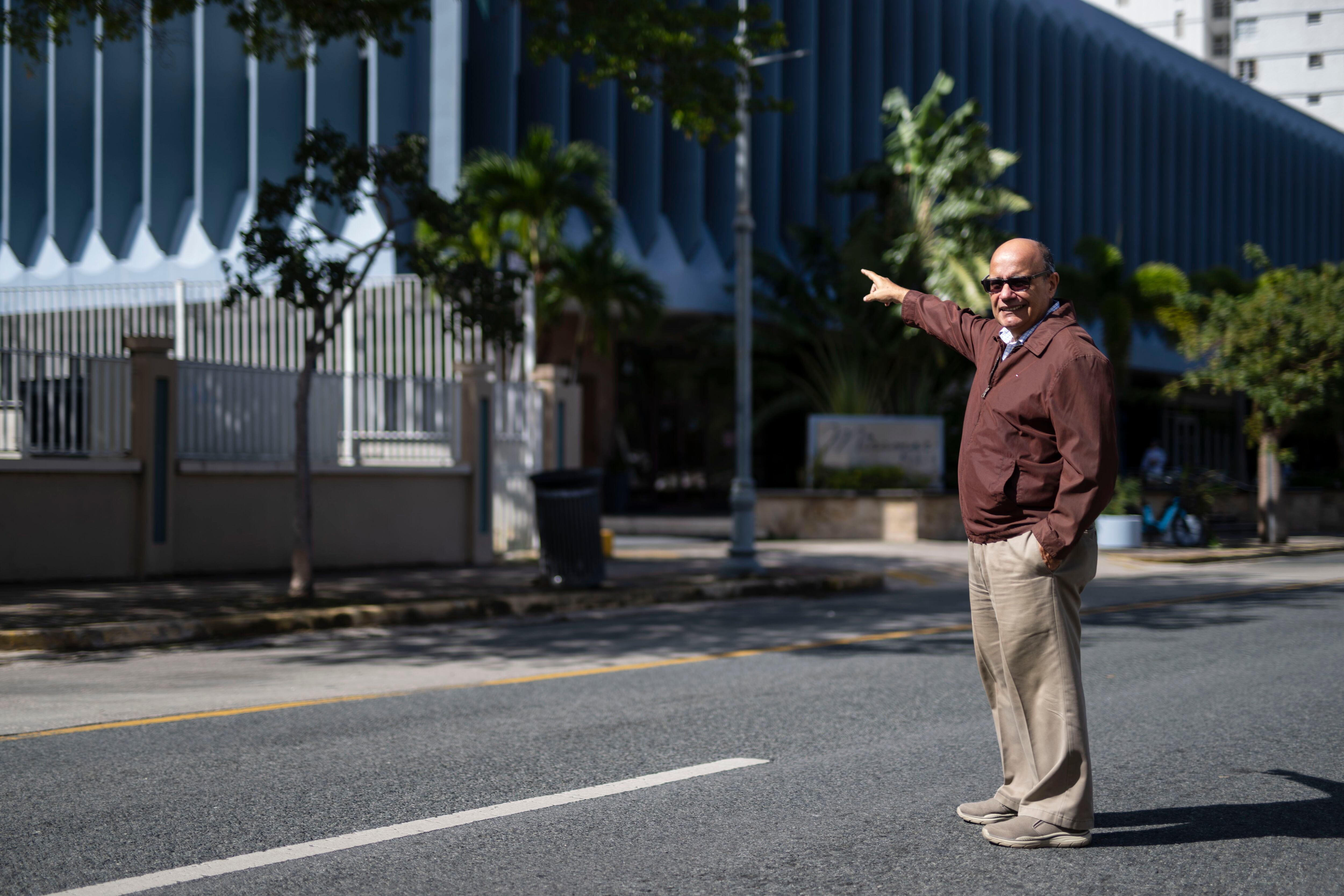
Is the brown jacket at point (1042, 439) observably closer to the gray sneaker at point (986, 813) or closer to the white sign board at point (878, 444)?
the gray sneaker at point (986, 813)

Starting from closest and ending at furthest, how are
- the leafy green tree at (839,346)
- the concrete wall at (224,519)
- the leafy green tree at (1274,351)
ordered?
the concrete wall at (224,519) → the leafy green tree at (1274,351) → the leafy green tree at (839,346)

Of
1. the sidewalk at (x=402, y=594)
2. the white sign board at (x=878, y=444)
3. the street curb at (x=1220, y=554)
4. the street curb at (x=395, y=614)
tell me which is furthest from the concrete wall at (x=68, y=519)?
the street curb at (x=1220, y=554)

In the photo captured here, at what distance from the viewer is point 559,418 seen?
17984 mm

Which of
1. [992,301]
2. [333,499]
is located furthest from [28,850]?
[333,499]

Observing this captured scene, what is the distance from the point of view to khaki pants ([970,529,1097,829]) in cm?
413

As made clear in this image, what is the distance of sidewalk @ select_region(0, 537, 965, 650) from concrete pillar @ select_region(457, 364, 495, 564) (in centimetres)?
43

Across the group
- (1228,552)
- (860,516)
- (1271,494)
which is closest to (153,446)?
(860,516)

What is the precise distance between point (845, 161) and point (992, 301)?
28021 millimetres

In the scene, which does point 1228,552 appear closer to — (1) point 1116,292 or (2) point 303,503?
(1) point 1116,292

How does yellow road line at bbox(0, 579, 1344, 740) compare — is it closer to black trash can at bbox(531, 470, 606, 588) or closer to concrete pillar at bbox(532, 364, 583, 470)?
black trash can at bbox(531, 470, 606, 588)

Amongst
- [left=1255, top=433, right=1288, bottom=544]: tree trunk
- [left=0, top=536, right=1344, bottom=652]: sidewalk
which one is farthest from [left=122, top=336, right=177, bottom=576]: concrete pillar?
[left=1255, top=433, right=1288, bottom=544]: tree trunk

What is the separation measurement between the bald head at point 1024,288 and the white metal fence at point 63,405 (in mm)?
11286

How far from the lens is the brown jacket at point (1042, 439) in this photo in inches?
156

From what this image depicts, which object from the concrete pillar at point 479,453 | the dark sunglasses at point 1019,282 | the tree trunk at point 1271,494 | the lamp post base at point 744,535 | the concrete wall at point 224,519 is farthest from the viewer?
the tree trunk at point 1271,494
